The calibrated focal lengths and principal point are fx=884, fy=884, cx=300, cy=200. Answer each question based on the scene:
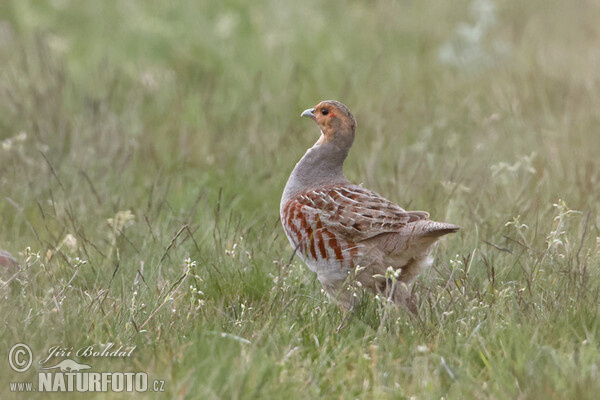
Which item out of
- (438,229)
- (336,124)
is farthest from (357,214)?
(336,124)

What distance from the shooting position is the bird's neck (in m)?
4.82

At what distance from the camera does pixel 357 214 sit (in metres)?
4.43

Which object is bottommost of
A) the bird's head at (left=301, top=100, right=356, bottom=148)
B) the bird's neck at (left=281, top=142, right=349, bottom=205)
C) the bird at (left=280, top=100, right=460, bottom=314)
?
the bird at (left=280, top=100, right=460, bottom=314)

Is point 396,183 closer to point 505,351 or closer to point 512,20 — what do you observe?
point 505,351

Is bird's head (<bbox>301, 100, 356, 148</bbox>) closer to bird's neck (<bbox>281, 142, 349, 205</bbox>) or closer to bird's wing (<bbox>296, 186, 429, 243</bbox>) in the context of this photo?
bird's neck (<bbox>281, 142, 349, 205</bbox>)

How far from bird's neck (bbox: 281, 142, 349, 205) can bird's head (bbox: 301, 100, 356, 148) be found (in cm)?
4

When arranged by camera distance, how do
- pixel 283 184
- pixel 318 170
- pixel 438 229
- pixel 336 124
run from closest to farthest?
pixel 438 229
pixel 318 170
pixel 336 124
pixel 283 184

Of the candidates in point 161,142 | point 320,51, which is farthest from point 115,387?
point 320,51

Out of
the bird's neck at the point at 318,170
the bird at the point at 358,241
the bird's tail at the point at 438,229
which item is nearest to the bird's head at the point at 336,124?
the bird's neck at the point at 318,170

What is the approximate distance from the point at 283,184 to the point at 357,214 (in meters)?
1.78

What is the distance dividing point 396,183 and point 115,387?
3029 mm

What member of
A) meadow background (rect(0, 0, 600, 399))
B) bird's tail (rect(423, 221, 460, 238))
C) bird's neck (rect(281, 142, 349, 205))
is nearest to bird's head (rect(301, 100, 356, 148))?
bird's neck (rect(281, 142, 349, 205))

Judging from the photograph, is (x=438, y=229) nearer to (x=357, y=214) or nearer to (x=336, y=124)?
(x=357, y=214)

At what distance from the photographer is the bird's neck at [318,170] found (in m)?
4.82
